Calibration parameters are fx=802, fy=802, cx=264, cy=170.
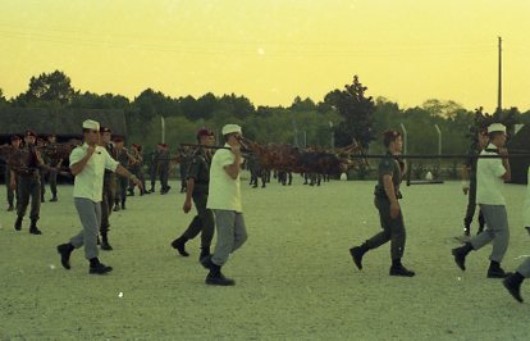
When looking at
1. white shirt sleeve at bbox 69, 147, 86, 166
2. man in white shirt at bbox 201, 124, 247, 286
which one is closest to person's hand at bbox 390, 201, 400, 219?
man in white shirt at bbox 201, 124, 247, 286

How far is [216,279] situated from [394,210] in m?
2.19

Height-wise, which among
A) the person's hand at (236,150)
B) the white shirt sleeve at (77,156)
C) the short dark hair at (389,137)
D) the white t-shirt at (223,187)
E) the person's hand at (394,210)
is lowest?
the person's hand at (394,210)

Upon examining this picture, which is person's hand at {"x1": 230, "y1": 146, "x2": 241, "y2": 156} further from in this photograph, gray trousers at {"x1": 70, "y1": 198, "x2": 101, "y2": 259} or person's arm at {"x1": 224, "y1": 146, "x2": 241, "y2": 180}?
gray trousers at {"x1": 70, "y1": 198, "x2": 101, "y2": 259}

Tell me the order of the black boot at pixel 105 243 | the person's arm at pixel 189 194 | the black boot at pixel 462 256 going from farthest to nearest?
the black boot at pixel 105 243 < the person's arm at pixel 189 194 < the black boot at pixel 462 256

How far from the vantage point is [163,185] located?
29172 mm

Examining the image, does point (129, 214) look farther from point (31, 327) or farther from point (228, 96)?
point (228, 96)

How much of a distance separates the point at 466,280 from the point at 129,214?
36.0 feet

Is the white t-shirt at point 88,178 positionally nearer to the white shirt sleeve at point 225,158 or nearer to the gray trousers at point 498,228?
the white shirt sleeve at point 225,158

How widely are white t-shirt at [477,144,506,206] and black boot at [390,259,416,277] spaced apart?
1126 mm

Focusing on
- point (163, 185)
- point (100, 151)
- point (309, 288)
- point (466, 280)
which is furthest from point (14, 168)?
point (163, 185)

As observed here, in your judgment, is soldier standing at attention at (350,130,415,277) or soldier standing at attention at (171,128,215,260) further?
soldier standing at attention at (171,128,215,260)

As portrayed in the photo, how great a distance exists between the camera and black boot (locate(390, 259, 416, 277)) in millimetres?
9141

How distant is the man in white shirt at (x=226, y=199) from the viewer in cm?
866

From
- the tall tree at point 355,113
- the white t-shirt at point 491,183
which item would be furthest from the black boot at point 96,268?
the tall tree at point 355,113
